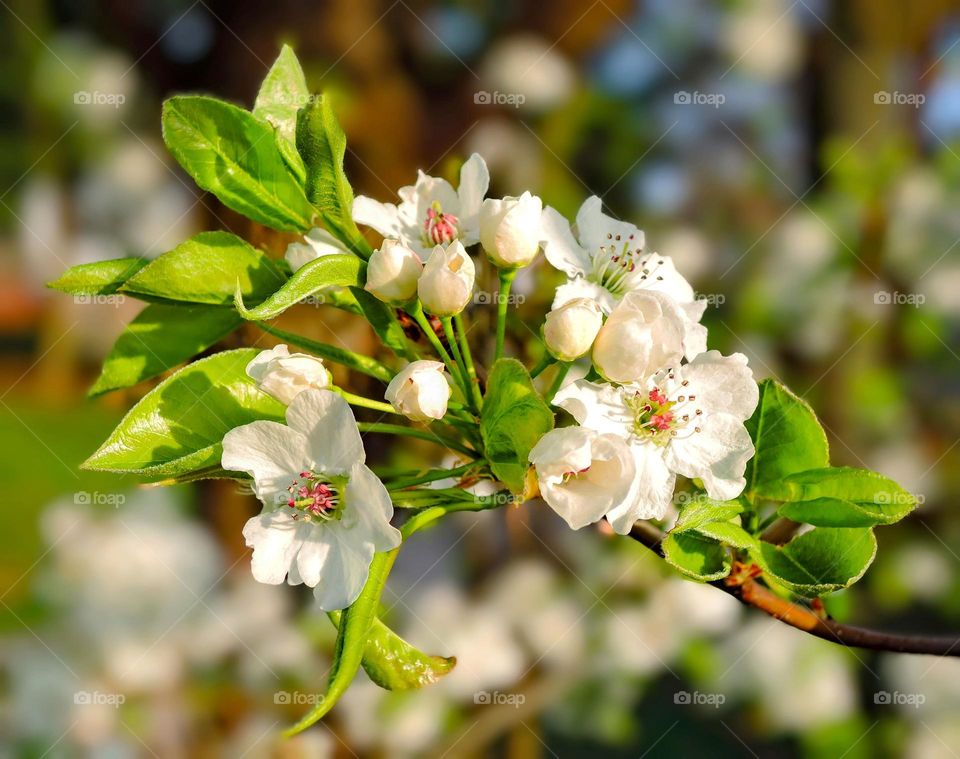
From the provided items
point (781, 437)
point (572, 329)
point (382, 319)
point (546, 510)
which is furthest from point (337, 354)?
point (546, 510)

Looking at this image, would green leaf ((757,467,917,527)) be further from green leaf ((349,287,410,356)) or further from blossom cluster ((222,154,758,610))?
green leaf ((349,287,410,356))

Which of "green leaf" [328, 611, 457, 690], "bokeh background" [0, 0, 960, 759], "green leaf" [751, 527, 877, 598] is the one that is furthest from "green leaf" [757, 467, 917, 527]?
"bokeh background" [0, 0, 960, 759]

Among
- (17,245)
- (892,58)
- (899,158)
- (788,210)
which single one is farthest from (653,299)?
(17,245)

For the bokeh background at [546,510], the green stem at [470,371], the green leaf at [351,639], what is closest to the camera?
the green leaf at [351,639]

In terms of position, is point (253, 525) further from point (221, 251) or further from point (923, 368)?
point (923, 368)

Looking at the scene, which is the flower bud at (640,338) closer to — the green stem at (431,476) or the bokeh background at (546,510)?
the green stem at (431,476)

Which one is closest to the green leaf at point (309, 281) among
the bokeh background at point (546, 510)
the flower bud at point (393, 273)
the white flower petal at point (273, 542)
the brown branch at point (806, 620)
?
the flower bud at point (393, 273)

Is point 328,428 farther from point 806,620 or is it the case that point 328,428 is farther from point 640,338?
point 806,620
